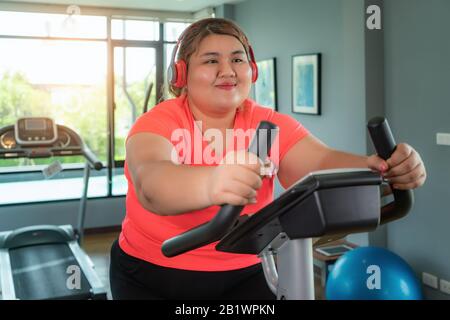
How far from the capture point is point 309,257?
2.80 ft

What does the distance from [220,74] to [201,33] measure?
0.12 m

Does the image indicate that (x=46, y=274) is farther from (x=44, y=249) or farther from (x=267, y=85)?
(x=267, y=85)

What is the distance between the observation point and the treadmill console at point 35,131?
423cm

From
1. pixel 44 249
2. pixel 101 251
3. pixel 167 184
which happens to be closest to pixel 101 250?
pixel 101 251

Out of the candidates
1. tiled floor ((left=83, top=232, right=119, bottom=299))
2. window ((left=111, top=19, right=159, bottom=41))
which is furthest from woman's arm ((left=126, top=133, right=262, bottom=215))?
window ((left=111, top=19, right=159, bottom=41))

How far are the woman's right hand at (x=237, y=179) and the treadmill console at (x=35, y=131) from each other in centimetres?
386

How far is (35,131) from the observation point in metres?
4.30

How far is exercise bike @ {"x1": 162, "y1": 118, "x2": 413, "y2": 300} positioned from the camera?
2.23ft

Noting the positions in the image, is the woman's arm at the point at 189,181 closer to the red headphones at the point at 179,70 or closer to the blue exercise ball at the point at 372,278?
the red headphones at the point at 179,70

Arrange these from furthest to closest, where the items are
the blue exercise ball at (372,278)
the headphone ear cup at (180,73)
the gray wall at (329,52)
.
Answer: the gray wall at (329,52) → the blue exercise ball at (372,278) → the headphone ear cup at (180,73)

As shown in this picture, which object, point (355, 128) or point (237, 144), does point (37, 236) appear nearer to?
point (355, 128)

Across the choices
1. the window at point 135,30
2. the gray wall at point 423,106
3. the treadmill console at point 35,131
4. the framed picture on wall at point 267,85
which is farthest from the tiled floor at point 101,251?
the window at point 135,30

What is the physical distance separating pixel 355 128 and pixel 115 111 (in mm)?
3208

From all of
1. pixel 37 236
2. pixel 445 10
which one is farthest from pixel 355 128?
pixel 37 236
